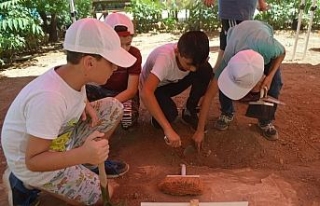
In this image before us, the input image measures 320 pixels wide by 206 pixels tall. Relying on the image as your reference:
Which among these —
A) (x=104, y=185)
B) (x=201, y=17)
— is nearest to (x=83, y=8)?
(x=201, y=17)

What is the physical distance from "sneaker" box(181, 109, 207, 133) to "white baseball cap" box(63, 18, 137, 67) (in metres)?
1.24

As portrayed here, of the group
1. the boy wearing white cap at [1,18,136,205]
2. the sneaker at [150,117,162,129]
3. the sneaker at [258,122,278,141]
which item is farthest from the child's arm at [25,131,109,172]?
the sneaker at [258,122,278,141]

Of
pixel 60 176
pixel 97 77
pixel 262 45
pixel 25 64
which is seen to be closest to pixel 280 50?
pixel 262 45

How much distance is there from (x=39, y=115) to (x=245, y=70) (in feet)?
3.49

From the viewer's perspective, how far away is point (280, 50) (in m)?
2.22

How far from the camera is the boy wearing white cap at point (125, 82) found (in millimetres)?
2176

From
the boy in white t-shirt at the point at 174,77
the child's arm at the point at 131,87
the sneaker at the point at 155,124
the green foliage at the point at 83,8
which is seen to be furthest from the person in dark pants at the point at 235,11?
the green foliage at the point at 83,8

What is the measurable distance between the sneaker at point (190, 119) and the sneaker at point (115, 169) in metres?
0.66

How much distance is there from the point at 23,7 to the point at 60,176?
4.27m

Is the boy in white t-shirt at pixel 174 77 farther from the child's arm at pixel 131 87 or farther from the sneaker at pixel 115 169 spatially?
the sneaker at pixel 115 169

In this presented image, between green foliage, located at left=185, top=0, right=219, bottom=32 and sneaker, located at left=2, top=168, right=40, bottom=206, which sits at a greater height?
green foliage, located at left=185, top=0, right=219, bottom=32

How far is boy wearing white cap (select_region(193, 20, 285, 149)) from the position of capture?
74.6 inches

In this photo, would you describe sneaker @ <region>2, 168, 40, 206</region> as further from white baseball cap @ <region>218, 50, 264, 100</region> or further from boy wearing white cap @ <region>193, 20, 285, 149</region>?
white baseball cap @ <region>218, 50, 264, 100</region>

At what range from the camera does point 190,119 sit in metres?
2.54
